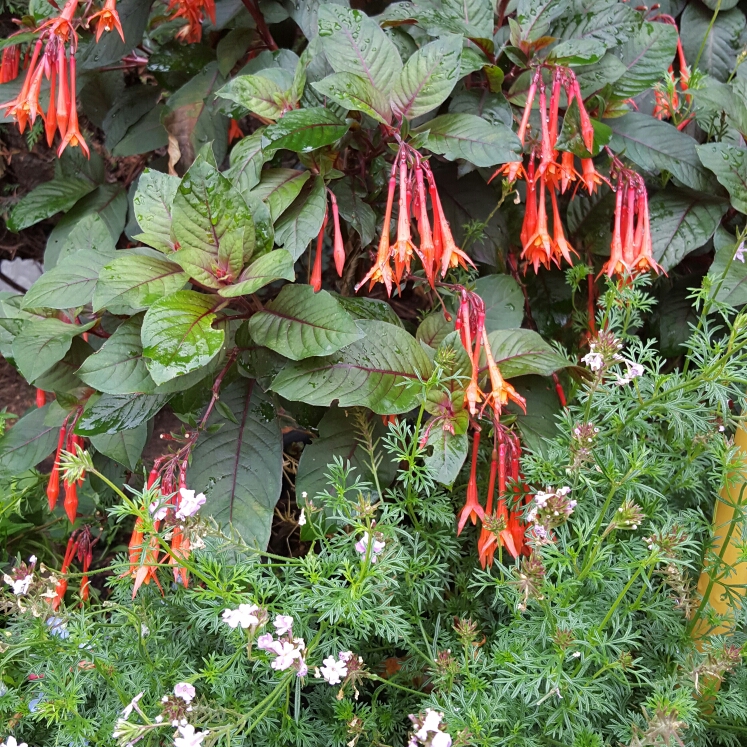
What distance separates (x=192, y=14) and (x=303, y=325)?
28.2 inches

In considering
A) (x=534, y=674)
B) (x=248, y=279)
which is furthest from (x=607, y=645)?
(x=248, y=279)

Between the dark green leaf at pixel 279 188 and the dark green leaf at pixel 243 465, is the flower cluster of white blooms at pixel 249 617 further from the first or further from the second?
the dark green leaf at pixel 279 188

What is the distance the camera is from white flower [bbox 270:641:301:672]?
647 mm

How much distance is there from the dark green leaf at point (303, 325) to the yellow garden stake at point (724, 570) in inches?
19.7

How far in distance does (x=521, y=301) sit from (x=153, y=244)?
2.02 feet

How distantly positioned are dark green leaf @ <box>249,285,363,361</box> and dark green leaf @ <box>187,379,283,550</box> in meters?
0.19

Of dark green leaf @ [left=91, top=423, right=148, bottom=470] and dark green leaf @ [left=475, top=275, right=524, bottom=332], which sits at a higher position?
dark green leaf @ [left=475, top=275, right=524, bottom=332]

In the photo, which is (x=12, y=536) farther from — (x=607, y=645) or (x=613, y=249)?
(x=613, y=249)

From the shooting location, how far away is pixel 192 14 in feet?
4.07

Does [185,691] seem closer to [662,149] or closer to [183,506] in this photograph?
[183,506]

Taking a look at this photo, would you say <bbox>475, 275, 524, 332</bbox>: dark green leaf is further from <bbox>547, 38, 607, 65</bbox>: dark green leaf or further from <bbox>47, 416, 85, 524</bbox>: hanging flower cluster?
<bbox>47, 416, 85, 524</bbox>: hanging flower cluster

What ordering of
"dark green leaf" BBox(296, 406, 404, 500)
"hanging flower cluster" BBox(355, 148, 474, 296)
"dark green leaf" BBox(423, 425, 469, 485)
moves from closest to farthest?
"dark green leaf" BBox(423, 425, 469, 485) → "hanging flower cluster" BBox(355, 148, 474, 296) → "dark green leaf" BBox(296, 406, 404, 500)

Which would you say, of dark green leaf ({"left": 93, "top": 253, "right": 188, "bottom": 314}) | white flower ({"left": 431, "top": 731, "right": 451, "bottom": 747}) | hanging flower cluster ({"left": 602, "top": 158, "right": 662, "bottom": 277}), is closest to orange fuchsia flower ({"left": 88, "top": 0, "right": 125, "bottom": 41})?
dark green leaf ({"left": 93, "top": 253, "right": 188, "bottom": 314})

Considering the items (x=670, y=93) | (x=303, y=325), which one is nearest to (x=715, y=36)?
(x=670, y=93)
